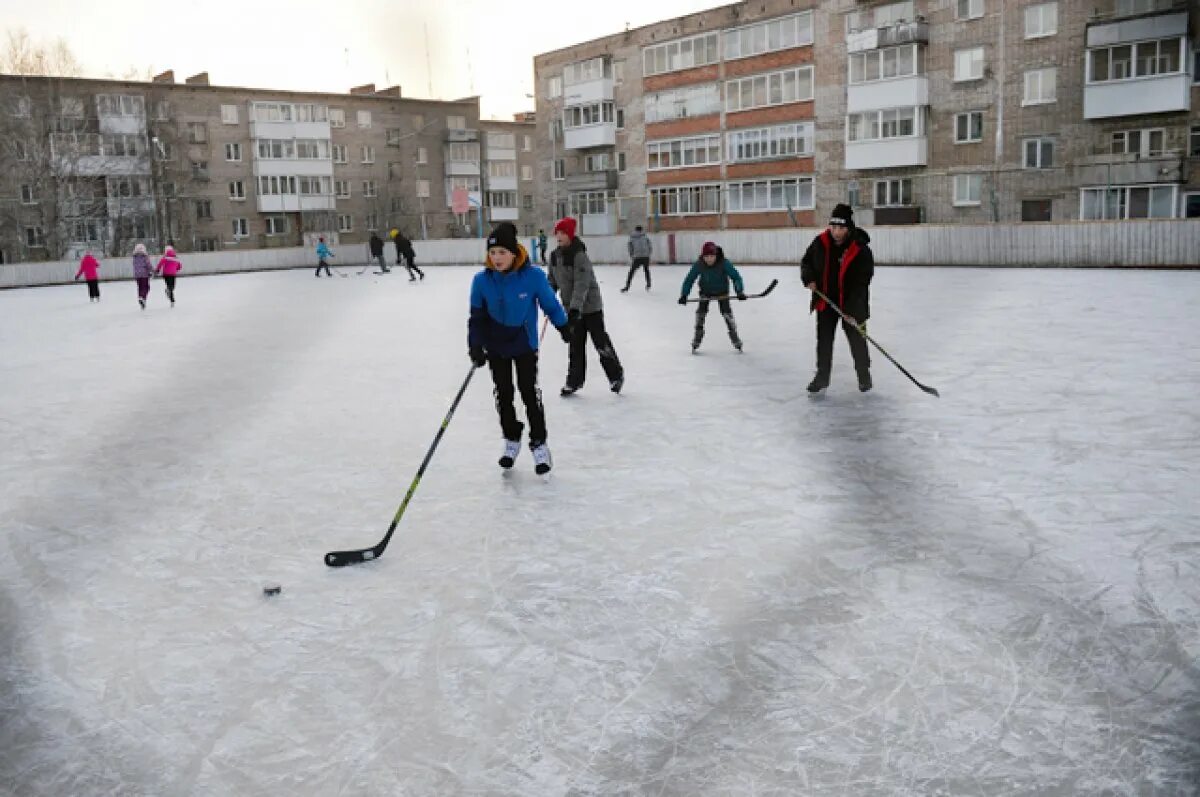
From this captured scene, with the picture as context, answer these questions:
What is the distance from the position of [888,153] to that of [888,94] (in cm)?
228

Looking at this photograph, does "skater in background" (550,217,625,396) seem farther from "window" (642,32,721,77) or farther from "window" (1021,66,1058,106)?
"window" (642,32,721,77)

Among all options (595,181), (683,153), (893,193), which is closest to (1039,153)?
(893,193)

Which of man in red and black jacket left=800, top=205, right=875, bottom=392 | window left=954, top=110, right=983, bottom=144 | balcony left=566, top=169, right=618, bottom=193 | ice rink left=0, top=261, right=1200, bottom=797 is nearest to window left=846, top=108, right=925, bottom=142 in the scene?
window left=954, top=110, right=983, bottom=144

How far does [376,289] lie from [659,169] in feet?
83.8

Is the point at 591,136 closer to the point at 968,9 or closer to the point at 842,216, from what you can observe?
the point at 968,9

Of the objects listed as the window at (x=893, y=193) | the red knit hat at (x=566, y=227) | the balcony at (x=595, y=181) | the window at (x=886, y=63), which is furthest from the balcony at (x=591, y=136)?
the red knit hat at (x=566, y=227)

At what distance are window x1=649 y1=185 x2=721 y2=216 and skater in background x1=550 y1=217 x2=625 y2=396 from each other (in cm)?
3938

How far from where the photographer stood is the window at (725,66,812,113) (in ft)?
144

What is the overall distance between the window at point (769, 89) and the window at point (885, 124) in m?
3.50

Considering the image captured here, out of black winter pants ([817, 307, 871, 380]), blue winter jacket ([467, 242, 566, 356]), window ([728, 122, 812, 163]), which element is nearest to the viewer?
blue winter jacket ([467, 242, 566, 356])

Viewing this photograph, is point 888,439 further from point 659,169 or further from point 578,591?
point 659,169

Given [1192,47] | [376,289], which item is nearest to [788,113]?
[1192,47]

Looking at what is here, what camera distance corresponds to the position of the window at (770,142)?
145 ft

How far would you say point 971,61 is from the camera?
3791cm
